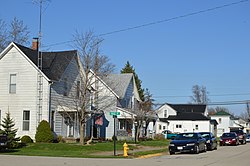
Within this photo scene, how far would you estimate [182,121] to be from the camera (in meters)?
86.8

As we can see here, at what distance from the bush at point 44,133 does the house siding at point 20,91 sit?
1095mm

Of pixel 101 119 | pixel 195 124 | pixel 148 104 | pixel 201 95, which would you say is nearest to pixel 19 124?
pixel 101 119

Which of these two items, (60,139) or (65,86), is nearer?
(60,139)

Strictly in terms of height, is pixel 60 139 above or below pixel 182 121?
below

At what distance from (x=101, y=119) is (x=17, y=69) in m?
12.4

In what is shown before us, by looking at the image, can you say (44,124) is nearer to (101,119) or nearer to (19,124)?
(19,124)

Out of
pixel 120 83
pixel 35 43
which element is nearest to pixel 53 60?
pixel 35 43

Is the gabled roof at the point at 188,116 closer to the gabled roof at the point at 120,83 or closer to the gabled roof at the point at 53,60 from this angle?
the gabled roof at the point at 120,83

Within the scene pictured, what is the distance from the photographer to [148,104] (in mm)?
51344

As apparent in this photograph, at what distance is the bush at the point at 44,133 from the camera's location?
34.3m

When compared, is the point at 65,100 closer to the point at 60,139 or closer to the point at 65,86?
the point at 65,86

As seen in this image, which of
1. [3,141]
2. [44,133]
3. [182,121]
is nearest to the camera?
[3,141]

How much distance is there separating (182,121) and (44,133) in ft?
182

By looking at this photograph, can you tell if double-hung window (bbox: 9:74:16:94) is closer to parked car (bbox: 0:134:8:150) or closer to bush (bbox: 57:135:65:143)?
bush (bbox: 57:135:65:143)
